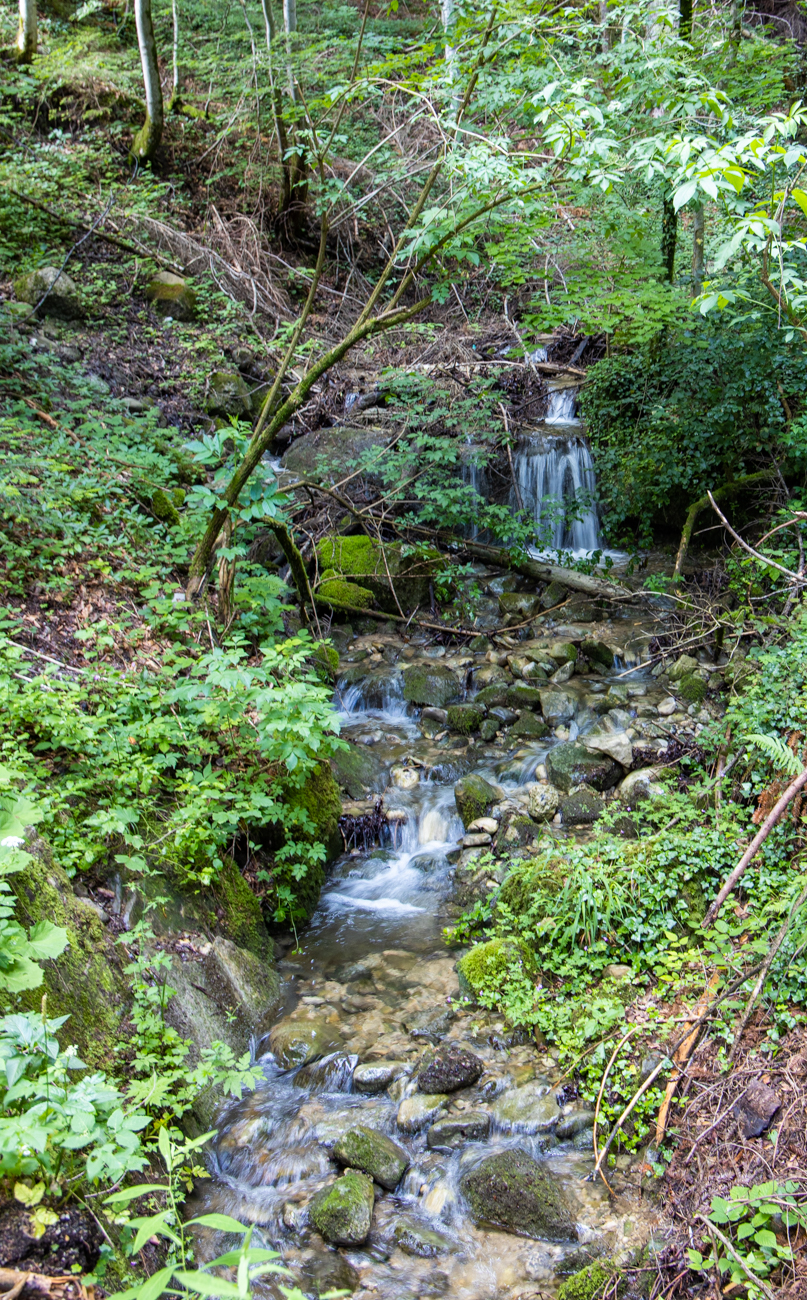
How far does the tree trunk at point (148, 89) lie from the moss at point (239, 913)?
12.8 m

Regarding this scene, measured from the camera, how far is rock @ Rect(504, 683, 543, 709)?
23.5 feet

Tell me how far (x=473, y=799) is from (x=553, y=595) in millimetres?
3800

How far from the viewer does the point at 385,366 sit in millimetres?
11250

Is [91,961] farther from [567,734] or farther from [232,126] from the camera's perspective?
[232,126]

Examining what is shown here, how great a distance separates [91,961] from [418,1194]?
5.59ft

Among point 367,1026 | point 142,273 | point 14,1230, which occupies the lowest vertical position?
point 367,1026

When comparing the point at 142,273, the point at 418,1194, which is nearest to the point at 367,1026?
the point at 418,1194

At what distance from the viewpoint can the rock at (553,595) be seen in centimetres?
884

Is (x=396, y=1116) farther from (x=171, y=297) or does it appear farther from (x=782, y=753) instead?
(x=171, y=297)

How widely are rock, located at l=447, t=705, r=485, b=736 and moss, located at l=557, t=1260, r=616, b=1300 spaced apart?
4.51 meters

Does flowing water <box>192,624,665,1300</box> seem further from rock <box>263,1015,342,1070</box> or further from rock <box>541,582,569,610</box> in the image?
rock <box>541,582,569,610</box>

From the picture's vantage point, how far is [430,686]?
297 inches

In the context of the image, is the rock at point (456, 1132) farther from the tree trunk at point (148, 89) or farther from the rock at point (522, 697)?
the tree trunk at point (148, 89)

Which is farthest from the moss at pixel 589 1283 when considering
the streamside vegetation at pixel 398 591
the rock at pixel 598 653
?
the rock at pixel 598 653
